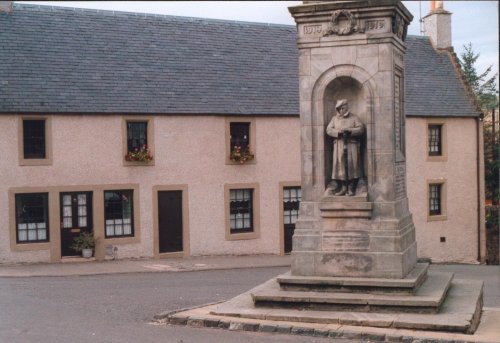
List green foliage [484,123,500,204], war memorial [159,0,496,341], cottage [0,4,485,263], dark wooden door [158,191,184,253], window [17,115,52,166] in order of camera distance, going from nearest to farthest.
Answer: war memorial [159,0,496,341]
window [17,115,52,166]
cottage [0,4,485,263]
dark wooden door [158,191,184,253]
green foliage [484,123,500,204]

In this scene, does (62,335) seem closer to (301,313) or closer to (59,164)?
(301,313)

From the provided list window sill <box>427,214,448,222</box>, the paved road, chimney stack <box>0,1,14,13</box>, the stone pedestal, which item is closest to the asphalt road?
the paved road

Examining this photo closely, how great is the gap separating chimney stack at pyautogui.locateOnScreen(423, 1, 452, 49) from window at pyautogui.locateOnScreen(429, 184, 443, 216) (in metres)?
7.24

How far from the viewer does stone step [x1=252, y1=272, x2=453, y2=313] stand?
11.2 metres

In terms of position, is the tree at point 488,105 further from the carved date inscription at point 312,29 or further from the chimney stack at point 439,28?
the carved date inscription at point 312,29

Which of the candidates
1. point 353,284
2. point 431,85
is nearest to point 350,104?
point 353,284

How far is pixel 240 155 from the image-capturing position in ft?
81.9

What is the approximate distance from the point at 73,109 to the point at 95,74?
6.63ft

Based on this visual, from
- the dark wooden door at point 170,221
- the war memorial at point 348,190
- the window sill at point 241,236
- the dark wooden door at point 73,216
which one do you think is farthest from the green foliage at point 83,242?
the war memorial at point 348,190

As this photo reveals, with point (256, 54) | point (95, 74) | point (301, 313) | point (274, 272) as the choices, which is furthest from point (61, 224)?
point (301, 313)

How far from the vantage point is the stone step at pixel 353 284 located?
37.9 ft

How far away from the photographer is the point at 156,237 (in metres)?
23.7

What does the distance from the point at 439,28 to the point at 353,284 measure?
23.1 metres

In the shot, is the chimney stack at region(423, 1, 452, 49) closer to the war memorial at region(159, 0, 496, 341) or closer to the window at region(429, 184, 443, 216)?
the window at region(429, 184, 443, 216)
